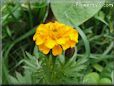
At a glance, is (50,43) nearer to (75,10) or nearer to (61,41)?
(61,41)

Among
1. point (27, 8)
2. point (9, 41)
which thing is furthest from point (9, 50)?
point (27, 8)

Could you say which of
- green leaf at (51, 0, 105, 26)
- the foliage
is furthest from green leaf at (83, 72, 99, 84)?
green leaf at (51, 0, 105, 26)

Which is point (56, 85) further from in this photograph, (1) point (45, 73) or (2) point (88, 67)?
(2) point (88, 67)

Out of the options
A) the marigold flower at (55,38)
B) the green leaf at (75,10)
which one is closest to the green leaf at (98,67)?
the green leaf at (75,10)

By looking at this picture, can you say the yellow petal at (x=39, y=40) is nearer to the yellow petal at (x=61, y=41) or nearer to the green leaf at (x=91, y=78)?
the yellow petal at (x=61, y=41)

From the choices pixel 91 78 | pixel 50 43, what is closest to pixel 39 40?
pixel 50 43

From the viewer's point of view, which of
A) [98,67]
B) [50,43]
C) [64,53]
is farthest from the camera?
[98,67]
